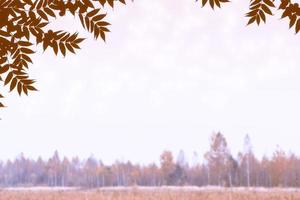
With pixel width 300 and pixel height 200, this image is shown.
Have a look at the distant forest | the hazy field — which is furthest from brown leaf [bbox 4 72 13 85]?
the distant forest

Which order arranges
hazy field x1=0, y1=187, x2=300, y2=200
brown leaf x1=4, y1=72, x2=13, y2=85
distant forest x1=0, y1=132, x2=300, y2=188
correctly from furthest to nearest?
distant forest x1=0, y1=132, x2=300, y2=188 < hazy field x1=0, y1=187, x2=300, y2=200 < brown leaf x1=4, y1=72, x2=13, y2=85

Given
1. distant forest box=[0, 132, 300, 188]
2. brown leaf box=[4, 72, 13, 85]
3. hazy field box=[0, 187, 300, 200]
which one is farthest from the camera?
distant forest box=[0, 132, 300, 188]

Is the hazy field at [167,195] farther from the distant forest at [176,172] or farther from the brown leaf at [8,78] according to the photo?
the distant forest at [176,172]

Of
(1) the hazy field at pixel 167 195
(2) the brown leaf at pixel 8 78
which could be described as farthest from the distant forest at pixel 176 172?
(2) the brown leaf at pixel 8 78

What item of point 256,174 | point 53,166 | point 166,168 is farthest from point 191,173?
point 53,166

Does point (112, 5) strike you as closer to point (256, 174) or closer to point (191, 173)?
point (256, 174)

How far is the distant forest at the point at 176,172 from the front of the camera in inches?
3036

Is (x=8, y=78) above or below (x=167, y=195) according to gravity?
above

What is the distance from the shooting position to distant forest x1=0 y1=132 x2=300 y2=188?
77.1m

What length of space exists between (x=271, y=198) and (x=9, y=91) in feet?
74.8

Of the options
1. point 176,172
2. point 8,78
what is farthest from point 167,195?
point 176,172

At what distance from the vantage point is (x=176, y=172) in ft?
293

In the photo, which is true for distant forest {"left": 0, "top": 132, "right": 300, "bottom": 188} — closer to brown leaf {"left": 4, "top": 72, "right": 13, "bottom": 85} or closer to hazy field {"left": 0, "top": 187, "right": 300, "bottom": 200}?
hazy field {"left": 0, "top": 187, "right": 300, "bottom": 200}

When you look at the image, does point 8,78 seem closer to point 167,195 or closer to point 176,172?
point 167,195
